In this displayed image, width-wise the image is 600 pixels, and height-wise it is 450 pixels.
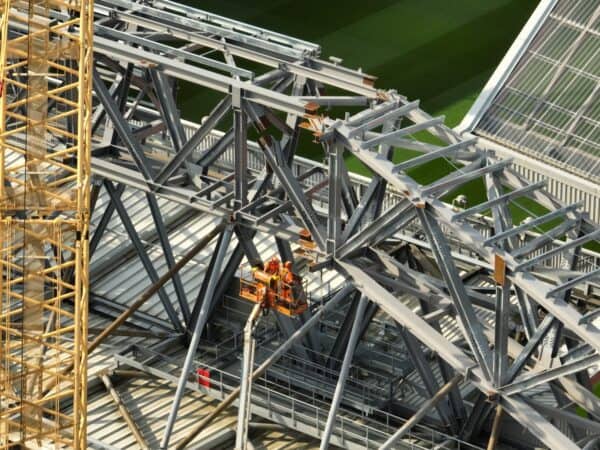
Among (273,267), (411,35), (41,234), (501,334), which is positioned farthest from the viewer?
(411,35)

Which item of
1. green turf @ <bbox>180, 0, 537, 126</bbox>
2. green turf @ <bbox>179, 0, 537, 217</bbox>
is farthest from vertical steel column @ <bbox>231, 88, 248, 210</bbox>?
green turf @ <bbox>180, 0, 537, 126</bbox>

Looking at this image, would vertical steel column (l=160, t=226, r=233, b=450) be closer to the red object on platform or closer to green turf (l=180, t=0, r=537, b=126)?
the red object on platform

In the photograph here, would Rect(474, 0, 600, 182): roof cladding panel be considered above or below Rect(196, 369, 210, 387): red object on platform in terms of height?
above

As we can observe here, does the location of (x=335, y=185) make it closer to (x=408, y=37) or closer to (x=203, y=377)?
(x=203, y=377)

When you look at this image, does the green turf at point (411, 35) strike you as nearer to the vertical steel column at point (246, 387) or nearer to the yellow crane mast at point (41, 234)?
the yellow crane mast at point (41, 234)

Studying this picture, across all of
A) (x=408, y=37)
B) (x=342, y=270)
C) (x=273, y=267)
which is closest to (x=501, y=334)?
(x=342, y=270)

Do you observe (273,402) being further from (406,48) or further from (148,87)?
(406,48)
